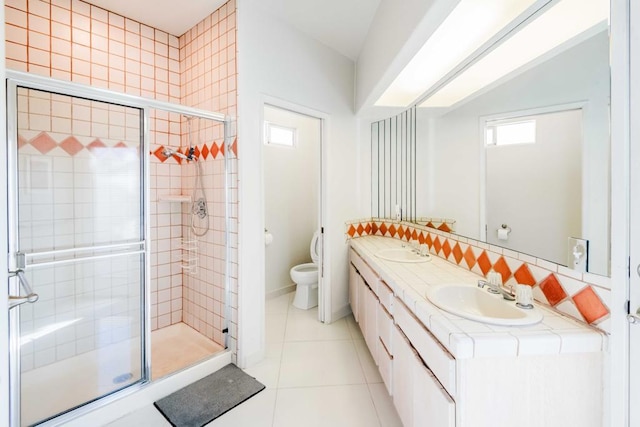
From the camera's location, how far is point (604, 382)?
1.00 metres

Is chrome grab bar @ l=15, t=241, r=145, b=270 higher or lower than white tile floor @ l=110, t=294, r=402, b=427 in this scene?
higher

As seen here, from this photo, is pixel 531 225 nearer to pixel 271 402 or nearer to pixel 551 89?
pixel 551 89

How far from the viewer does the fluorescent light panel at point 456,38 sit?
49.6 inches

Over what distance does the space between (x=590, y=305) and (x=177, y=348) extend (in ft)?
8.84

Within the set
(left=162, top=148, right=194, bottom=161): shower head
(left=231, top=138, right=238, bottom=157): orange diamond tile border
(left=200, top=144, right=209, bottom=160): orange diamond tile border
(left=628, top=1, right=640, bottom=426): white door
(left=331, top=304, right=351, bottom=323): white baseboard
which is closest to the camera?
(left=628, top=1, right=640, bottom=426): white door

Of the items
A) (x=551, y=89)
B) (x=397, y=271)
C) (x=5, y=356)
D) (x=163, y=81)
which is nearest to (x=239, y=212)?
(x=397, y=271)

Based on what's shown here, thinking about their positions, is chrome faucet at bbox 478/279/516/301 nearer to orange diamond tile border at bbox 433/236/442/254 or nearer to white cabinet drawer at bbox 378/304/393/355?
white cabinet drawer at bbox 378/304/393/355

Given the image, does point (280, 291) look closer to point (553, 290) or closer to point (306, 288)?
point (306, 288)

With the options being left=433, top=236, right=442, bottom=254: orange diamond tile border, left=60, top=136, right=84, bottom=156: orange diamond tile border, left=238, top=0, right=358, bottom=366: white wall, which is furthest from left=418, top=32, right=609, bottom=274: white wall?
left=60, top=136, right=84, bottom=156: orange diamond tile border

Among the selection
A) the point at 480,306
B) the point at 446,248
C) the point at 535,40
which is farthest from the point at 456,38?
the point at 480,306

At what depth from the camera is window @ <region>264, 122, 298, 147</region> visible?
3.52 meters

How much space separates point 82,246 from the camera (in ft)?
6.17

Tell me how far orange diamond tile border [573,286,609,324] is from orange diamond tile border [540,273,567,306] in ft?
0.20

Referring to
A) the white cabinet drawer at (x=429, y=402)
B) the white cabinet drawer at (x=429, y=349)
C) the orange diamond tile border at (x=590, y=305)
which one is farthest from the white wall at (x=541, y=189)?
the white cabinet drawer at (x=429, y=402)
